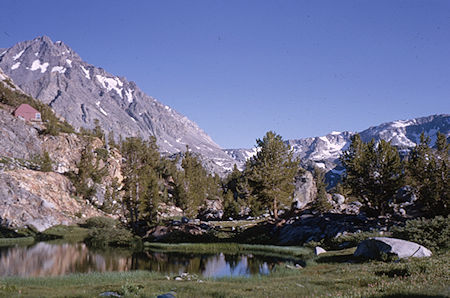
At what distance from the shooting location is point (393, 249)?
23.8m

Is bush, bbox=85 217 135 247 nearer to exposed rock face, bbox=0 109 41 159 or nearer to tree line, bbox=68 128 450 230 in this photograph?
tree line, bbox=68 128 450 230

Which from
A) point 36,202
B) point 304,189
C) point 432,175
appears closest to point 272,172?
point 432,175

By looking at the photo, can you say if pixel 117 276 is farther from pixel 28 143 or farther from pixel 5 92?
pixel 5 92

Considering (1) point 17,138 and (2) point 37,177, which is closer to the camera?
(2) point 37,177

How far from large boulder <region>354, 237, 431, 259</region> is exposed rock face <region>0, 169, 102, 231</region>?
62.6 meters

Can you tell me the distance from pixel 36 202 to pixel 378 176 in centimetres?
6784

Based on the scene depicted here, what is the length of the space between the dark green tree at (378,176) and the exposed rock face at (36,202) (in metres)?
60.1

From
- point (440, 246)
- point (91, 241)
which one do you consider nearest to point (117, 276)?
point (440, 246)

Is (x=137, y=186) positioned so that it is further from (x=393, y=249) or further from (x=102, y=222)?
(x=393, y=249)

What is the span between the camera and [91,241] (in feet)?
187

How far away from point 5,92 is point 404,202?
127 m

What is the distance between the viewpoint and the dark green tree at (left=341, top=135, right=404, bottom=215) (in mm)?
51875

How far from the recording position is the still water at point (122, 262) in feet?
100

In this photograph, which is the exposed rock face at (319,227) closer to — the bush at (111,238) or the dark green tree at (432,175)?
the dark green tree at (432,175)
